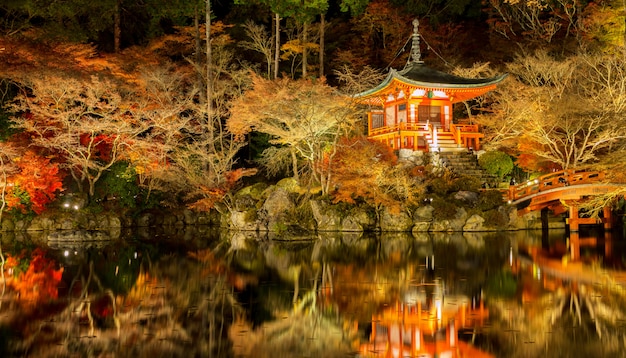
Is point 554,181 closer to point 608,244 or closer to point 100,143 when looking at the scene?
point 608,244

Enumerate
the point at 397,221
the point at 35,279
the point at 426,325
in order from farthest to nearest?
1. the point at 397,221
2. the point at 35,279
3. the point at 426,325

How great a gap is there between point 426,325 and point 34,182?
17111 millimetres

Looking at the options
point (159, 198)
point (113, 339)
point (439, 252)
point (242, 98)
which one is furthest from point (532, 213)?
point (113, 339)

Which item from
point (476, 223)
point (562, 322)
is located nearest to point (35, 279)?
point (562, 322)

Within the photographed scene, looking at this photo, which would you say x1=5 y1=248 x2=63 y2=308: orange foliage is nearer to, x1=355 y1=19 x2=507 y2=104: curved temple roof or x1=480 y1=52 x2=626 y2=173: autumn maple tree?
x1=355 y1=19 x2=507 y2=104: curved temple roof

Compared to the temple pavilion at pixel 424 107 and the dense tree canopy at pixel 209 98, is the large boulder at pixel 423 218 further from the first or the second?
the temple pavilion at pixel 424 107

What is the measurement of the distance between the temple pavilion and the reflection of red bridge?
4273 mm

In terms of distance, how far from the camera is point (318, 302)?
29.1ft

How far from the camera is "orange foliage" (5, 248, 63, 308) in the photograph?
9281 mm

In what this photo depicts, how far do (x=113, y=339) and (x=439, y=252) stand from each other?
9.45 m

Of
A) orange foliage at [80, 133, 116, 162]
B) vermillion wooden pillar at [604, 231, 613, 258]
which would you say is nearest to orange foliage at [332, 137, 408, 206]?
vermillion wooden pillar at [604, 231, 613, 258]

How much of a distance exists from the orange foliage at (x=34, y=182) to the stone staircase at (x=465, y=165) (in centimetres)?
1467

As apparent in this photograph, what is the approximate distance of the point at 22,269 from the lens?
12211 millimetres

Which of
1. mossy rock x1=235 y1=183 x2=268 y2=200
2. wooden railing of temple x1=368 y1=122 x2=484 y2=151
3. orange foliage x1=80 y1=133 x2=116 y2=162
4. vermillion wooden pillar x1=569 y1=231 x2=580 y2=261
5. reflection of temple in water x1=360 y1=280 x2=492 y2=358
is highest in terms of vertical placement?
wooden railing of temple x1=368 y1=122 x2=484 y2=151
